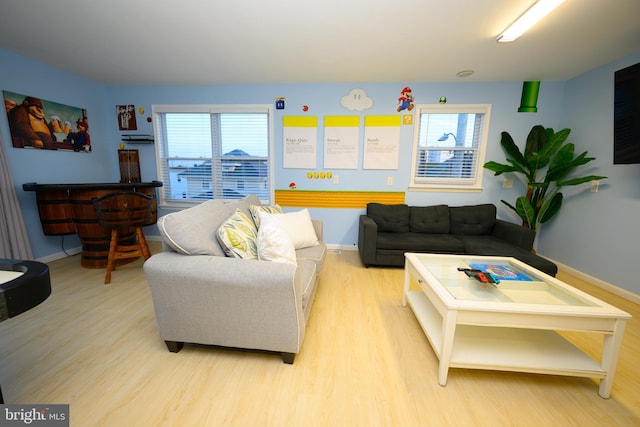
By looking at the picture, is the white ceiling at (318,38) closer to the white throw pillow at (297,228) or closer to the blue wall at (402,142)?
the blue wall at (402,142)

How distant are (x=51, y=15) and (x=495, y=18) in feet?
11.8

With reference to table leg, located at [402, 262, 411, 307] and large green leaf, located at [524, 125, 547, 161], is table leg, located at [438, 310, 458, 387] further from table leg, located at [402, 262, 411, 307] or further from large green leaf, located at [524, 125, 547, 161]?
large green leaf, located at [524, 125, 547, 161]

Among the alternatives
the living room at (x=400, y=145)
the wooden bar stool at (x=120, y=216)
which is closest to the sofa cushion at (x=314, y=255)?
the living room at (x=400, y=145)

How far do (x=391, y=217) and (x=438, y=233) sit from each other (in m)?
0.66

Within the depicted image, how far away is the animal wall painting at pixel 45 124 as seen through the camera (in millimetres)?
2607

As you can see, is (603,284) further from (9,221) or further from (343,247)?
(9,221)

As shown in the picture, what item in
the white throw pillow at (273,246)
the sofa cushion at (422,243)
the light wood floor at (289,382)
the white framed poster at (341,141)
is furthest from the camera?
the white framed poster at (341,141)

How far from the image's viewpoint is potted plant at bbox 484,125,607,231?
2.82 metres

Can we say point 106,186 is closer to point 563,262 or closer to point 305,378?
point 305,378

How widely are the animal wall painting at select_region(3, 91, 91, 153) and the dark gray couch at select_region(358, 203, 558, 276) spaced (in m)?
4.01

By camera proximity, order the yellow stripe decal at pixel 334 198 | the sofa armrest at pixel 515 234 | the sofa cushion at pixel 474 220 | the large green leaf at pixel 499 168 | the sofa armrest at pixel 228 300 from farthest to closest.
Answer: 1. the yellow stripe decal at pixel 334 198
2. the sofa cushion at pixel 474 220
3. the large green leaf at pixel 499 168
4. the sofa armrest at pixel 515 234
5. the sofa armrest at pixel 228 300

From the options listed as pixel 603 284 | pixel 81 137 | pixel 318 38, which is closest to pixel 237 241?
pixel 318 38

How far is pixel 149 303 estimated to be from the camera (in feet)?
6.83

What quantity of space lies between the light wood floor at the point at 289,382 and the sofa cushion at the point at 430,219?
1.53m
